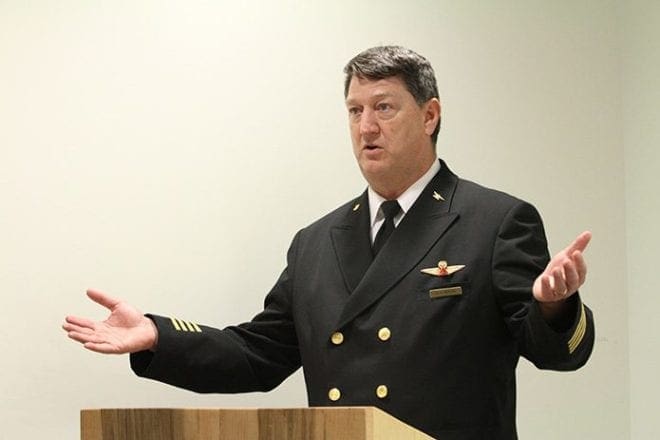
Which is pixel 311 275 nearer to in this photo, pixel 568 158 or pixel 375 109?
pixel 375 109

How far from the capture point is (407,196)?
8.49 ft

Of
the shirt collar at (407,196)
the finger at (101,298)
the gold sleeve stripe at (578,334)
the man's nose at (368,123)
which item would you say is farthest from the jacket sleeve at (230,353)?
the gold sleeve stripe at (578,334)

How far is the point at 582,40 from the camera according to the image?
10.4ft

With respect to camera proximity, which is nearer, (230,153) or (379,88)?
(379,88)

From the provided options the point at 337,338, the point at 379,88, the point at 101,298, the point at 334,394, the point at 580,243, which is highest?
the point at 379,88

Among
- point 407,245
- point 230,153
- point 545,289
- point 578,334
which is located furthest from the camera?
point 230,153

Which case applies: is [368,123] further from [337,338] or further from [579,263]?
[579,263]

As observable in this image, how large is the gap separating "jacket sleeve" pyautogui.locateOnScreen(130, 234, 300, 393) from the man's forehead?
421 mm

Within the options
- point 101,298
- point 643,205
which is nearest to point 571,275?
point 101,298

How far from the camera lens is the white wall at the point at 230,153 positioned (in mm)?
2865

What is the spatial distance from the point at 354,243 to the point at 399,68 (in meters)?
0.41

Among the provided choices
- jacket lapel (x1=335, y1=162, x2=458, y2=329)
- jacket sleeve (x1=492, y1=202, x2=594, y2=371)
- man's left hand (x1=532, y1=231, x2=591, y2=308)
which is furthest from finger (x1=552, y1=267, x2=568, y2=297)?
jacket lapel (x1=335, y1=162, x2=458, y2=329)

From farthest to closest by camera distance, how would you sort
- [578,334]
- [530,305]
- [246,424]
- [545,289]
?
[530,305] < [578,334] < [545,289] < [246,424]

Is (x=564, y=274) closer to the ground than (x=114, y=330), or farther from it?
farther from it
